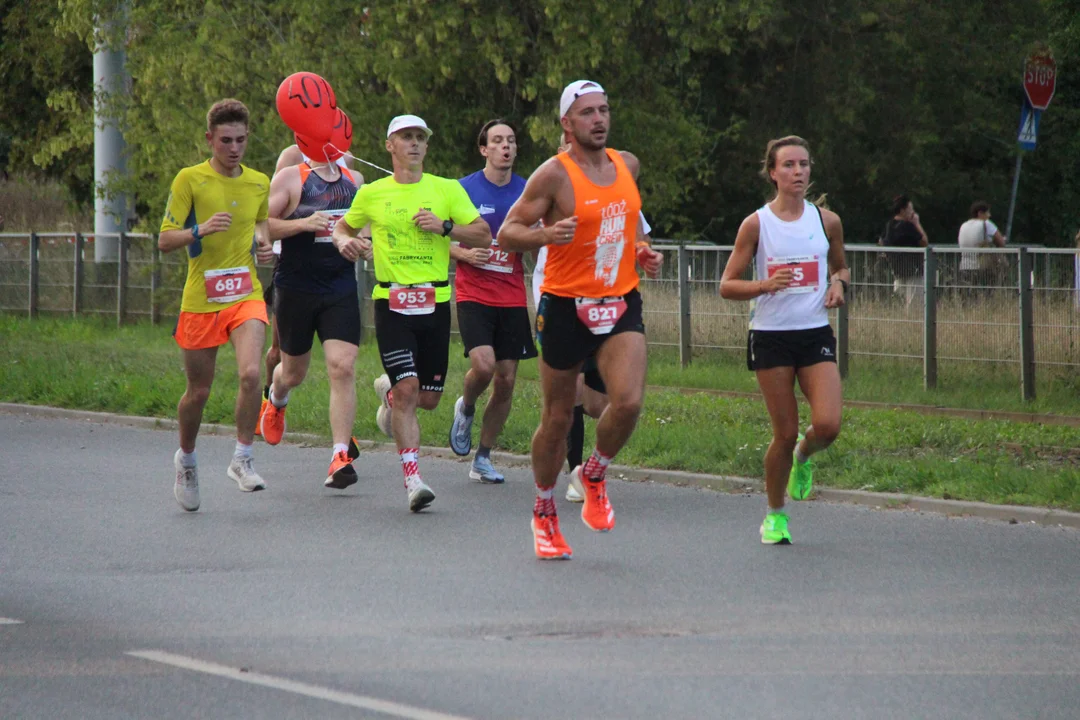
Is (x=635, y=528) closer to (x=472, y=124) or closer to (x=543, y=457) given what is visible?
(x=543, y=457)

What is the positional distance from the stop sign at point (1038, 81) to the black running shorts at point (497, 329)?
14.1 m

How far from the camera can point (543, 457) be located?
8023mm

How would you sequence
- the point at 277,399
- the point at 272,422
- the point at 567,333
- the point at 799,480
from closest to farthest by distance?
the point at 567,333
the point at 799,480
the point at 277,399
the point at 272,422

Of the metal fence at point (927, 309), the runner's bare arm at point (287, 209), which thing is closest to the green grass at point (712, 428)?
the metal fence at point (927, 309)

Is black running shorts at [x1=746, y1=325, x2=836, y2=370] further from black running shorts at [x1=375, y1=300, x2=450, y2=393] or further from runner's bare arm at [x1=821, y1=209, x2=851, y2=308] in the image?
black running shorts at [x1=375, y1=300, x2=450, y2=393]

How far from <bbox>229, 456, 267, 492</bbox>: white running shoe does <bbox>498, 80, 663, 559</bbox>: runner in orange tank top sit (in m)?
3.13

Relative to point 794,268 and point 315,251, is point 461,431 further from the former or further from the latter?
point 794,268

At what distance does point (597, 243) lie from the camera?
303 inches

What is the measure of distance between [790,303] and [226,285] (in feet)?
10.7

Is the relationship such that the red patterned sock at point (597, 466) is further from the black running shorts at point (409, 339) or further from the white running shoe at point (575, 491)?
the black running shorts at point (409, 339)

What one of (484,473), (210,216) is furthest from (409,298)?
(484,473)

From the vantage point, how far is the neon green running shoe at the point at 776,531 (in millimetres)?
8664

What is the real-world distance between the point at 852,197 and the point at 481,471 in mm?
29600

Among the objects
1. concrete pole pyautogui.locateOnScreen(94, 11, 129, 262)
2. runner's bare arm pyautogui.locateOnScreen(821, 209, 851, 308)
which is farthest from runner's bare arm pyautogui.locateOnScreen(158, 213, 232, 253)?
concrete pole pyautogui.locateOnScreen(94, 11, 129, 262)
